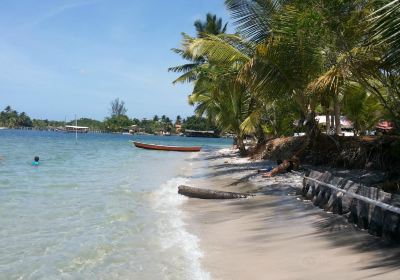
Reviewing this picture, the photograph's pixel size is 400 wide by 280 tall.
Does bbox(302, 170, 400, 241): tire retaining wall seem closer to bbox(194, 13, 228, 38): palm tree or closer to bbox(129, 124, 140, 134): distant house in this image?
bbox(194, 13, 228, 38): palm tree

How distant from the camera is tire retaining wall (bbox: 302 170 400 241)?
18.4 feet

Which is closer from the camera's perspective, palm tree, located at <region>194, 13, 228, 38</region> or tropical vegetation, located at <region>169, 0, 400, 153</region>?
tropical vegetation, located at <region>169, 0, 400, 153</region>

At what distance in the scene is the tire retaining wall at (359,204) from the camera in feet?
18.4

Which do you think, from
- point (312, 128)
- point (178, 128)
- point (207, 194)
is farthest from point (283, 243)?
point (178, 128)

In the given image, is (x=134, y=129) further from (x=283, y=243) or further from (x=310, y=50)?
(x=283, y=243)

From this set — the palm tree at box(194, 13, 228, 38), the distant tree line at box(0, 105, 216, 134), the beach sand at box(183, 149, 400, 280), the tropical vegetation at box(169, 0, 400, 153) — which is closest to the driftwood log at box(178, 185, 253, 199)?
the beach sand at box(183, 149, 400, 280)

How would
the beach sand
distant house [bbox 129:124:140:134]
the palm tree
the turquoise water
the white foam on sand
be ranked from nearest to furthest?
the beach sand
the white foam on sand
the turquoise water
the palm tree
distant house [bbox 129:124:140:134]

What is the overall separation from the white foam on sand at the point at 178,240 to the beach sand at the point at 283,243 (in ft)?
0.46

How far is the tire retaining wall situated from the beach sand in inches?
5.8

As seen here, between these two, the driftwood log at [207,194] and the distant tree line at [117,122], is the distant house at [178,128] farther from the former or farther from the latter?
the driftwood log at [207,194]

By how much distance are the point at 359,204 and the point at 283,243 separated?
4.47 ft

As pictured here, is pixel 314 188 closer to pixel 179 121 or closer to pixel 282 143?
pixel 282 143

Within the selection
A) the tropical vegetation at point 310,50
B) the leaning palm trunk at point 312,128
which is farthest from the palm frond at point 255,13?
the leaning palm trunk at point 312,128

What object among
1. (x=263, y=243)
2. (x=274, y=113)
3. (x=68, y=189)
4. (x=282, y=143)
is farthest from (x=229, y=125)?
(x=263, y=243)
